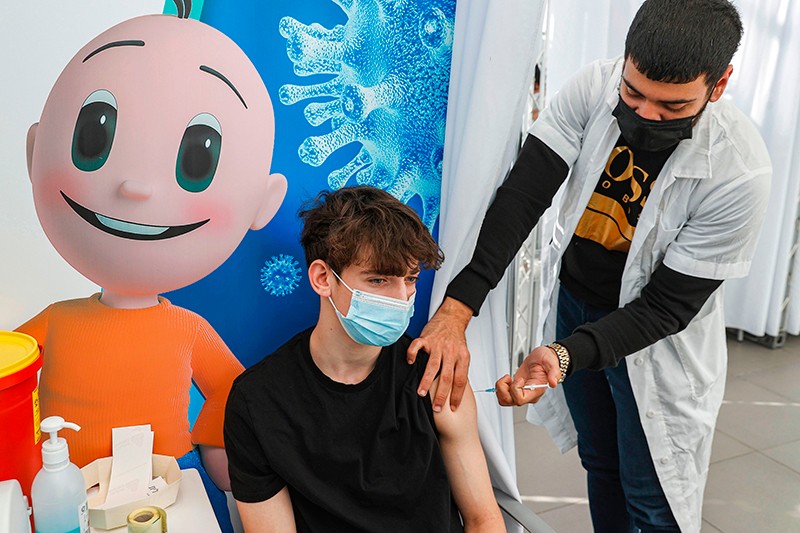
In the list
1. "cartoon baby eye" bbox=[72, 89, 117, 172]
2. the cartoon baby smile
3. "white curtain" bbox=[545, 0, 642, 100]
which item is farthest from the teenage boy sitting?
"white curtain" bbox=[545, 0, 642, 100]

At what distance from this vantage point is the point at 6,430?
1218 millimetres

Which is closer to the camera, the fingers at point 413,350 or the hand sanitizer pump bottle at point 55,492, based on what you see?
the hand sanitizer pump bottle at point 55,492

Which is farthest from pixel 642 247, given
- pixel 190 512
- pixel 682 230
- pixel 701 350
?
pixel 190 512

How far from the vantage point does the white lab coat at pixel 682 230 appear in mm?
1691

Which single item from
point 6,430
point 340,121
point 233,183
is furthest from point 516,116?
point 6,430

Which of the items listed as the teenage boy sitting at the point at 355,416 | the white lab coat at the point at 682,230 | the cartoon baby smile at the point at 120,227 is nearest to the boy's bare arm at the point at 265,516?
the teenage boy sitting at the point at 355,416

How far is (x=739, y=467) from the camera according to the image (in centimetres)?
325

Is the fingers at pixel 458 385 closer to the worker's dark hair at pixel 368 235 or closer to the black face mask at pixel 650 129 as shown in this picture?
the worker's dark hair at pixel 368 235

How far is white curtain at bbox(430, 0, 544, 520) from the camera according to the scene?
5.50ft

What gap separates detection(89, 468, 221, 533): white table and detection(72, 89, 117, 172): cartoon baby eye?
0.63m

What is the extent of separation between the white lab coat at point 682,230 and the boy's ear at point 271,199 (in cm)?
73

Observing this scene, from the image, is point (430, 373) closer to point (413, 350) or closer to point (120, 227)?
point (413, 350)

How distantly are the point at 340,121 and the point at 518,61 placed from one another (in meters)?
0.45

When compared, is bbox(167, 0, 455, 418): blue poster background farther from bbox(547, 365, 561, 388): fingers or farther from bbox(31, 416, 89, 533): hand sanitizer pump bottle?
bbox(547, 365, 561, 388): fingers
